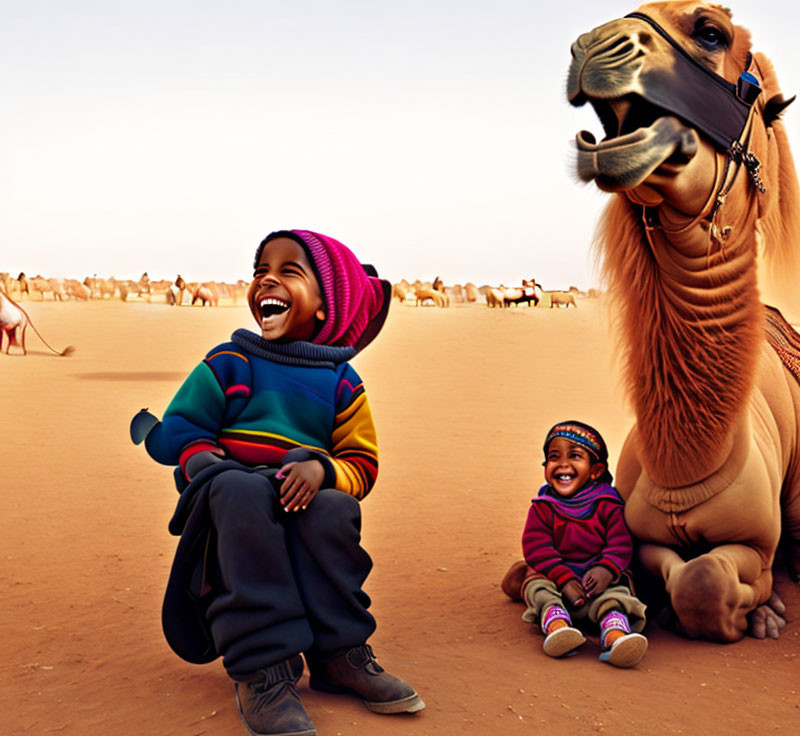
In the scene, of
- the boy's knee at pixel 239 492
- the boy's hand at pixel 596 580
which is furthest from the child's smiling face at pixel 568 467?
the boy's knee at pixel 239 492

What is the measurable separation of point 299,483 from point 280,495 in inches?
3.0

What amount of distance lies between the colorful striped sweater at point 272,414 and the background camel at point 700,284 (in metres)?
1.19

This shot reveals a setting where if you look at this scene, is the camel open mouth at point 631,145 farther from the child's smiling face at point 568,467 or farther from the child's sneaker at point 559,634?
the child's sneaker at point 559,634

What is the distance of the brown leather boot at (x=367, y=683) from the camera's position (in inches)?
120

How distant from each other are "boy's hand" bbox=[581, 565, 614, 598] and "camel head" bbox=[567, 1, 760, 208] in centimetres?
152

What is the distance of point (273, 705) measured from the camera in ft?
9.26

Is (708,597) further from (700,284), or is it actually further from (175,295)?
(175,295)

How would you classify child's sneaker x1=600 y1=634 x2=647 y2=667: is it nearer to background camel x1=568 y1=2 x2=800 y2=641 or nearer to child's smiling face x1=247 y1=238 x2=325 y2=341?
background camel x1=568 y1=2 x2=800 y2=641

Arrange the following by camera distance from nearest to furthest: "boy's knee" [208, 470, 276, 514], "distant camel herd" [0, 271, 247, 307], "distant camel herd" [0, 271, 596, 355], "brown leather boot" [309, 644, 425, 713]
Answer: "boy's knee" [208, 470, 276, 514] < "brown leather boot" [309, 644, 425, 713] < "distant camel herd" [0, 271, 596, 355] < "distant camel herd" [0, 271, 247, 307]

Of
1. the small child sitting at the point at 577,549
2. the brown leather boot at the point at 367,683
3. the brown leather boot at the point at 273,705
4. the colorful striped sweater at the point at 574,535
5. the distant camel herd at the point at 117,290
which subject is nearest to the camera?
the brown leather boot at the point at 273,705

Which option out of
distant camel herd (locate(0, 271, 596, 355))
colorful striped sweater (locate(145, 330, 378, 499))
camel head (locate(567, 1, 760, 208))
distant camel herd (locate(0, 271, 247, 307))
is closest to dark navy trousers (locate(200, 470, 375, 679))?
colorful striped sweater (locate(145, 330, 378, 499))

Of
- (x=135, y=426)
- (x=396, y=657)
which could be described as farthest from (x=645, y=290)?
(x=135, y=426)

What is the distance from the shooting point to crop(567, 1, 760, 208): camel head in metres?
3.25

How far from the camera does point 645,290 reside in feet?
12.4
